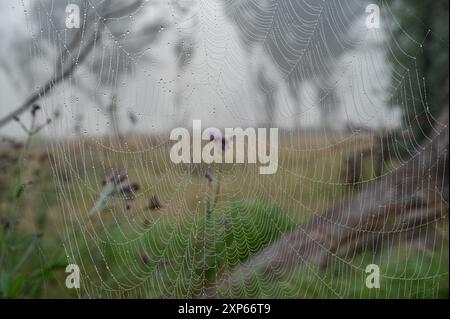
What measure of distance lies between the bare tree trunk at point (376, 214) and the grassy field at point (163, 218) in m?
0.09

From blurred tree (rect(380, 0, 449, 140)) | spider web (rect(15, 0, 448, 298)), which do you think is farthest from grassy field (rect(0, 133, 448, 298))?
blurred tree (rect(380, 0, 449, 140))

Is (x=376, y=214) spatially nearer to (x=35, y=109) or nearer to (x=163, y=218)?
(x=163, y=218)

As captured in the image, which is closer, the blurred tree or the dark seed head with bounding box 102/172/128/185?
the dark seed head with bounding box 102/172/128/185

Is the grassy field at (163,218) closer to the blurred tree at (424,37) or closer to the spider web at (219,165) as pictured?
the spider web at (219,165)

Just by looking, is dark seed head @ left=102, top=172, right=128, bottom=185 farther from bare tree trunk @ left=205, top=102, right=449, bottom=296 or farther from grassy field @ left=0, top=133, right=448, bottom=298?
bare tree trunk @ left=205, top=102, right=449, bottom=296

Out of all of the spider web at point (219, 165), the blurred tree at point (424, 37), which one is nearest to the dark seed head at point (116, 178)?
the spider web at point (219, 165)

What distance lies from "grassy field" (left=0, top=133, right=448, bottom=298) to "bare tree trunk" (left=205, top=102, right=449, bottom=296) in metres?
0.09

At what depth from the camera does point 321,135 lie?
3.36m

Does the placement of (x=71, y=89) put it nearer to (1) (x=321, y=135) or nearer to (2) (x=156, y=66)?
(2) (x=156, y=66)

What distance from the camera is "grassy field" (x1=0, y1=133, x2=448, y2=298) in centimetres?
238

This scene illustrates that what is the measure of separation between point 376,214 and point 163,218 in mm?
1530

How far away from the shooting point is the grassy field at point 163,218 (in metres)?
2.38

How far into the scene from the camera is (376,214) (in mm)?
3914
